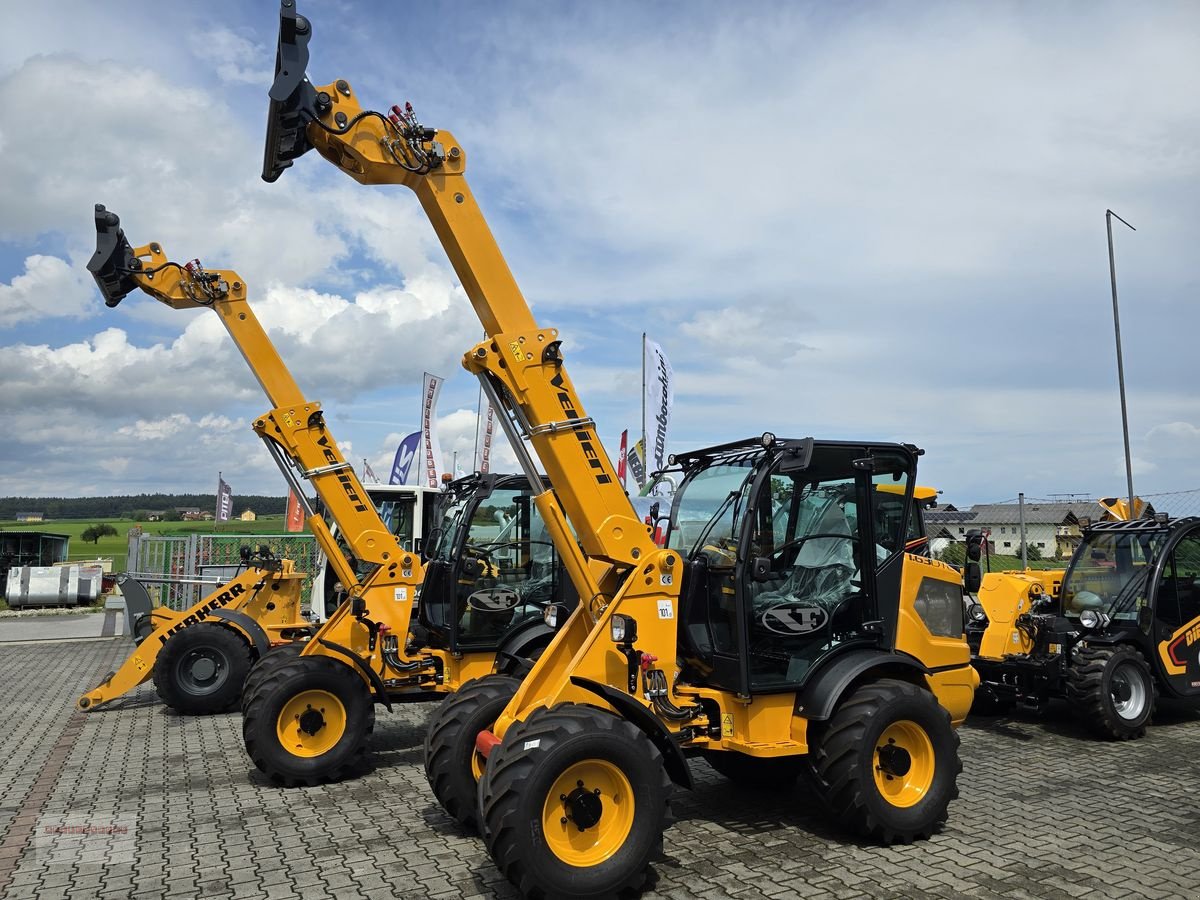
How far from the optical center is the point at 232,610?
10.8 meters

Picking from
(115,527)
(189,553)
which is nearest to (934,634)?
(189,553)

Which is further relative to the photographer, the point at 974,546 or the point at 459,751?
the point at 974,546

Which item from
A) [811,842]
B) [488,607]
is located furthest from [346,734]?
[811,842]

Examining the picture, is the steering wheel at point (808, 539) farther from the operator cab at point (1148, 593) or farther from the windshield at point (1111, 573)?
the windshield at point (1111, 573)

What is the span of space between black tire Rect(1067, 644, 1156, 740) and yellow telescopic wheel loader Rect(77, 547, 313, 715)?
329 inches

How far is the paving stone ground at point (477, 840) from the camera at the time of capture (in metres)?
4.82

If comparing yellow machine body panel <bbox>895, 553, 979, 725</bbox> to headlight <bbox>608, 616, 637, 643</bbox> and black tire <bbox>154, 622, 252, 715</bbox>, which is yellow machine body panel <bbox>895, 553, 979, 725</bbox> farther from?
black tire <bbox>154, 622, 252, 715</bbox>

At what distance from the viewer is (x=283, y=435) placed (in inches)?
357

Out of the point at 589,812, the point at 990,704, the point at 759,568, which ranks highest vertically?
the point at 759,568

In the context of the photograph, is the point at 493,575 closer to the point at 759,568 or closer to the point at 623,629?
the point at 623,629

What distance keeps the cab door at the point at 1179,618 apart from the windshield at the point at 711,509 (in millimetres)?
5422

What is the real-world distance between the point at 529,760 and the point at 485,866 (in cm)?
117

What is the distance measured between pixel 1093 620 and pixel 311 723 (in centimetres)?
720

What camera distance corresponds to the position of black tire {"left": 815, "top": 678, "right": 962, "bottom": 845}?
203 inches
